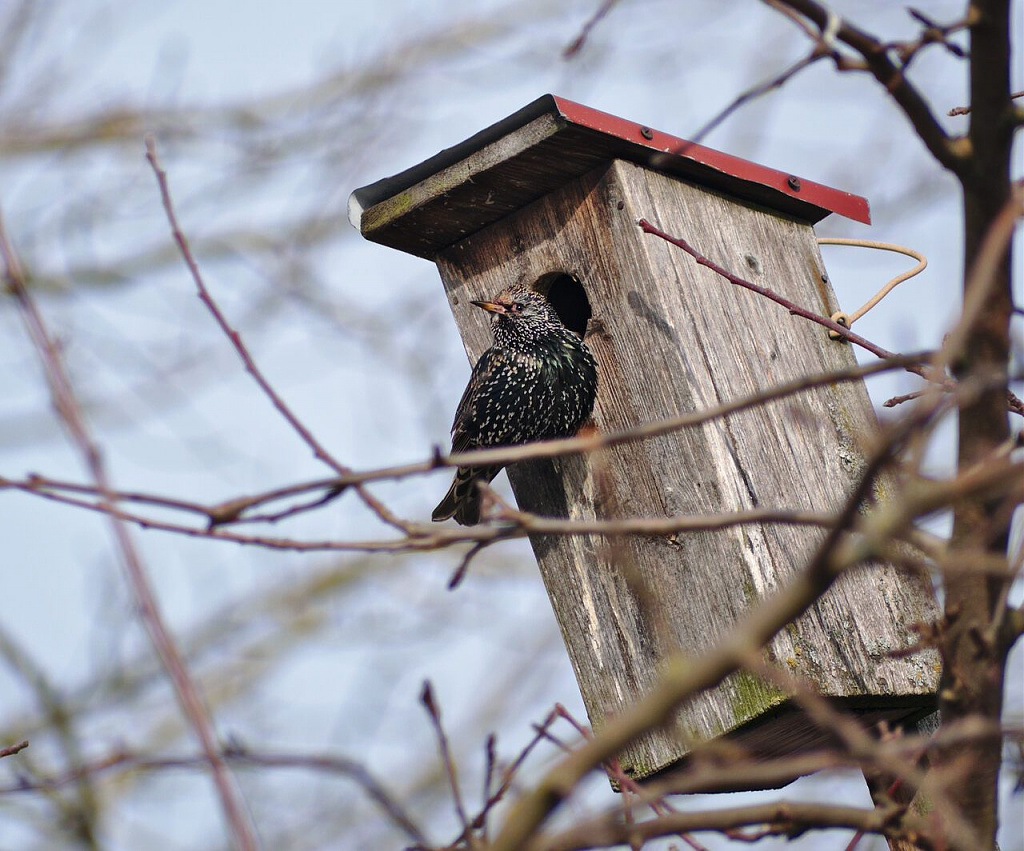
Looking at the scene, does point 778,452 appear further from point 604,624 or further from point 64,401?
point 64,401

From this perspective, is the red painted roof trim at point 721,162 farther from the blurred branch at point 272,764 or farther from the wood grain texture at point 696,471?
the blurred branch at point 272,764

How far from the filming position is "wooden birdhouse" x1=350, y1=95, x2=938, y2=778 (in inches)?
115

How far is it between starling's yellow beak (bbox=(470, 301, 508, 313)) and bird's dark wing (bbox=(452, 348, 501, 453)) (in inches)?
4.2

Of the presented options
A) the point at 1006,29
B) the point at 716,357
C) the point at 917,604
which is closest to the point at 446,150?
the point at 716,357

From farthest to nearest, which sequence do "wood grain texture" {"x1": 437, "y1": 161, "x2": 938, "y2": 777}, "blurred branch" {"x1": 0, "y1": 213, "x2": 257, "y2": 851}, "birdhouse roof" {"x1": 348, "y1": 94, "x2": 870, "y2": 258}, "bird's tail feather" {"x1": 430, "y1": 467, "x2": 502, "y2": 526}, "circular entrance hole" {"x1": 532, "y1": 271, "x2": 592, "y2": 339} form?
"circular entrance hole" {"x1": 532, "y1": 271, "x2": 592, "y2": 339}
"bird's tail feather" {"x1": 430, "y1": 467, "x2": 502, "y2": 526}
"birdhouse roof" {"x1": 348, "y1": 94, "x2": 870, "y2": 258}
"wood grain texture" {"x1": 437, "y1": 161, "x2": 938, "y2": 777}
"blurred branch" {"x1": 0, "y1": 213, "x2": 257, "y2": 851}

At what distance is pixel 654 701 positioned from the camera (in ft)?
3.85

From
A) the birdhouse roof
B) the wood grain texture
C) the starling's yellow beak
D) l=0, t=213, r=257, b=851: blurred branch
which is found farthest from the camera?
the starling's yellow beak

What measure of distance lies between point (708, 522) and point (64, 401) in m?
0.73

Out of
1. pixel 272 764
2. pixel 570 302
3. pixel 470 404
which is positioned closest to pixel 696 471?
pixel 470 404

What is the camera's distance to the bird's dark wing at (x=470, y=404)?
11.6ft

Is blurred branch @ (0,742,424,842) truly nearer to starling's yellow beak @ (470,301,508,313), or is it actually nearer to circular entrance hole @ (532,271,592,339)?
starling's yellow beak @ (470,301,508,313)

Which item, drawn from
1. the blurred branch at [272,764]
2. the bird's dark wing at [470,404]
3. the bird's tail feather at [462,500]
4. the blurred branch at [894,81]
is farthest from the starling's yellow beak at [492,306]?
the blurred branch at [272,764]

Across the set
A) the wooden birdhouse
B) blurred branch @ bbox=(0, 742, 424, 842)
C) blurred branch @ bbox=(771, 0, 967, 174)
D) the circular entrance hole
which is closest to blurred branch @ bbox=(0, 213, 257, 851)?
blurred branch @ bbox=(0, 742, 424, 842)

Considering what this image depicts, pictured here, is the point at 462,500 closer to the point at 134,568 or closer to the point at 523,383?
the point at 523,383
